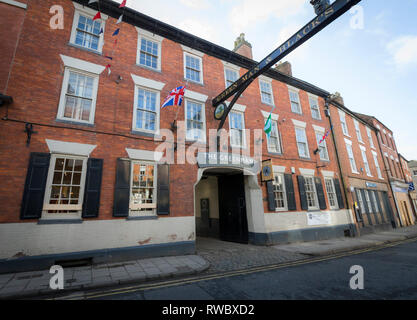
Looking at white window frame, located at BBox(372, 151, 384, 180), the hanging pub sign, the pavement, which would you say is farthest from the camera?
white window frame, located at BBox(372, 151, 384, 180)

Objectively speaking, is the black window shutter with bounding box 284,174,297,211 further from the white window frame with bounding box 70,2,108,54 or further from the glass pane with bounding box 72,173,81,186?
the white window frame with bounding box 70,2,108,54

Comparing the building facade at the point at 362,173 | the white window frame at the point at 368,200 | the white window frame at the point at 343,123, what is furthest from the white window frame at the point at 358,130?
the white window frame at the point at 368,200

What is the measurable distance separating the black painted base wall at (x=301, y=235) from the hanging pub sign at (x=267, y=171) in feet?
9.52

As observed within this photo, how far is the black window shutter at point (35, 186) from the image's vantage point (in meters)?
5.92

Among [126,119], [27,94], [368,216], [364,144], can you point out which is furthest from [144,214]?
[364,144]

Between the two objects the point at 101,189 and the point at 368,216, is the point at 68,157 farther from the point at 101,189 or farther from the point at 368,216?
the point at 368,216

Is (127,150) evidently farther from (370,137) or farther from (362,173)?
(370,137)

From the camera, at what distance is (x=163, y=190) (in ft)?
26.3

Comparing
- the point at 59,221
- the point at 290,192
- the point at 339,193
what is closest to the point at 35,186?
the point at 59,221

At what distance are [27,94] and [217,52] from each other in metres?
9.14

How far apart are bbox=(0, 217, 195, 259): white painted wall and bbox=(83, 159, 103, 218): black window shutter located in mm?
387

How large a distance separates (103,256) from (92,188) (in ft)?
7.51

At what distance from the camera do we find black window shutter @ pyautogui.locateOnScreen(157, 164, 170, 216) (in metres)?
7.84

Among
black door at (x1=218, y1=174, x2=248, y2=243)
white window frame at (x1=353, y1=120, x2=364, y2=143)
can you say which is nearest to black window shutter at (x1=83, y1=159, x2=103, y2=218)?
black door at (x1=218, y1=174, x2=248, y2=243)
